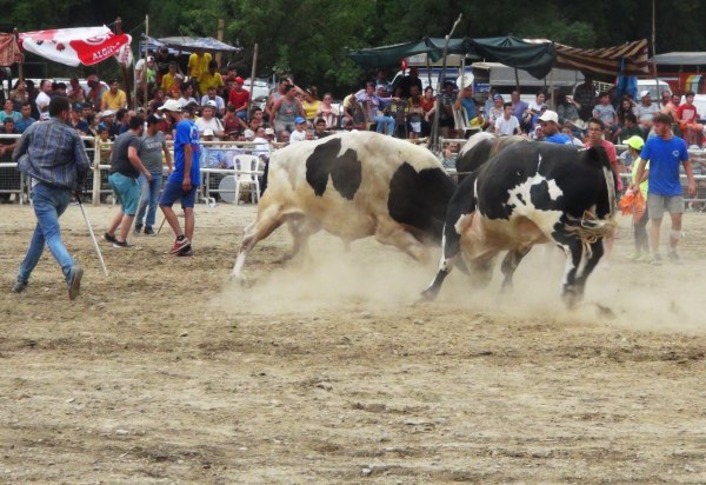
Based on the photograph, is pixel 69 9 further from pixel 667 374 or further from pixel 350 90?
pixel 667 374

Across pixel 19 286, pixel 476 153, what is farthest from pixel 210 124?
pixel 19 286

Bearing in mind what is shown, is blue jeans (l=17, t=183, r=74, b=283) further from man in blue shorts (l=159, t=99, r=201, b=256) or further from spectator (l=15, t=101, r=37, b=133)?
spectator (l=15, t=101, r=37, b=133)

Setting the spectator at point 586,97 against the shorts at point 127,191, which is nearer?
Answer: the shorts at point 127,191

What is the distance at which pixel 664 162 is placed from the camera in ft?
53.1

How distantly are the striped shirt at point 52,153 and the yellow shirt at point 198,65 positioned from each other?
1540 cm

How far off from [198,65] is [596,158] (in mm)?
17494

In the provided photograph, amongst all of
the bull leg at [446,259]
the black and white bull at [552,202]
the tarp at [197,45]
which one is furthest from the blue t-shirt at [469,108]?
the black and white bull at [552,202]

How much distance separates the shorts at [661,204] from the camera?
53.4ft

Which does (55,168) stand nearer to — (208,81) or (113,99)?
(113,99)

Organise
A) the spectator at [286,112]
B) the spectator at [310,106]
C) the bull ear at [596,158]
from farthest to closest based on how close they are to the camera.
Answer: the spectator at [310,106] < the spectator at [286,112] < the bull ear at [596,158]

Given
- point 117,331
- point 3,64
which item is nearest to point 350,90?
point 3,64

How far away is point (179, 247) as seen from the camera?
53.0 feet

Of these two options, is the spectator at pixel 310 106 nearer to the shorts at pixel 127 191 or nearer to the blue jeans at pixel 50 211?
the shorts at pixel 127 191

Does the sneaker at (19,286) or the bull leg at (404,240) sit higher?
the bull leg at (404,240)
